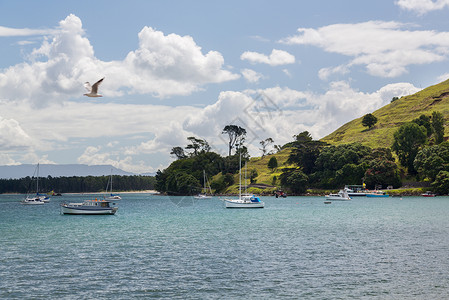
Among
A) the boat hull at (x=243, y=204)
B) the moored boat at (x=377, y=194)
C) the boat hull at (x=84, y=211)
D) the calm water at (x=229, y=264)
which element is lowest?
the calm water at (x=229, y=264)

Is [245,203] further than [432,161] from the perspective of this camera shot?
No

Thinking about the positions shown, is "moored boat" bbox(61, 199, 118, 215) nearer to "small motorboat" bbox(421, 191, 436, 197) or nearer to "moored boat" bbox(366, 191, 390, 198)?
"moored boat" bbox(366, 191, 390, 198)

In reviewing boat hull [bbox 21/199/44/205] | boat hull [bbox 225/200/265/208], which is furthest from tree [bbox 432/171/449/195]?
boat hull [bbox 21/199/44/205]

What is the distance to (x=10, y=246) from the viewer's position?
186 feet

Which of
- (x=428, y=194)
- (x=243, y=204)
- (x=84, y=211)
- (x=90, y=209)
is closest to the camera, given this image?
(x=90, y=209)

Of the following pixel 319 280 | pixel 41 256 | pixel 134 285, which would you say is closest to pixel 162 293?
pixel 134 285

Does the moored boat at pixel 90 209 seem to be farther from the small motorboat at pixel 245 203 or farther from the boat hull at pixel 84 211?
the small motorboat at pixel 245 203

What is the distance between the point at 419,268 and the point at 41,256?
116 ft

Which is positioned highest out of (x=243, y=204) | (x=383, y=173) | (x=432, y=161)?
(x=432, y=161)

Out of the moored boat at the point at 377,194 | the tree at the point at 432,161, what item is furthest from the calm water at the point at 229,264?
the moored boat at the point at 377,194

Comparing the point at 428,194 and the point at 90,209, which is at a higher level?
the point at 428,194

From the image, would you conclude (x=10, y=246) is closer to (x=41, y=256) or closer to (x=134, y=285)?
(x=41, y=256)

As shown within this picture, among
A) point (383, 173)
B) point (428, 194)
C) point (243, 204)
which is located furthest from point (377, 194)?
point (243, 204)

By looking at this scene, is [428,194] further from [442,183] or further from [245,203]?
[245,203]
